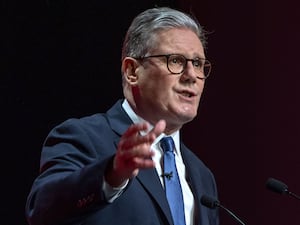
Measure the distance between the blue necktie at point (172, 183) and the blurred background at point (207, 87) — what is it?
931 mm

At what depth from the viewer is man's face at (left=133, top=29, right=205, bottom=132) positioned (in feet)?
7.09

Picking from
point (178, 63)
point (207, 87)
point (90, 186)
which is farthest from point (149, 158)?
point (207, 87)

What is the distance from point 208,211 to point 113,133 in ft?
1.37

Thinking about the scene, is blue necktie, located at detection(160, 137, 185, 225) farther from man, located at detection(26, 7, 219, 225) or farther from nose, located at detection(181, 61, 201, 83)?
nose, located at detection(181, 61, 201, 83)

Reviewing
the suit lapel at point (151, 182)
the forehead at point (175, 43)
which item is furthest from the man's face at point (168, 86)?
the suit lapel at point (151, 182)

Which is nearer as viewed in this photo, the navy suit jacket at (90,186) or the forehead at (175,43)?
the navy suit jacket at (90,186)

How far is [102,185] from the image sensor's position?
1611 mm

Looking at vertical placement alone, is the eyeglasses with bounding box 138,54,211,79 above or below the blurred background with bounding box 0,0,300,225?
above

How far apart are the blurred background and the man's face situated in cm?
83

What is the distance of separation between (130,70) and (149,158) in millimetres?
636

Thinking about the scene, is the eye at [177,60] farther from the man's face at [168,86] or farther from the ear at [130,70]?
the ear at [130,70]

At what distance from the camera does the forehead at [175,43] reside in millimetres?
2199

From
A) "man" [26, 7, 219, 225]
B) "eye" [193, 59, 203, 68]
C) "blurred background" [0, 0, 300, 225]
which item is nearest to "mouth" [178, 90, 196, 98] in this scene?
"man" [26, 7, 219, 225]

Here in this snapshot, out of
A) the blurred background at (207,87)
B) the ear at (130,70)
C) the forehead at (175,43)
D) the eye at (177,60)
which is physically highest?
the forehead at (175,43)
